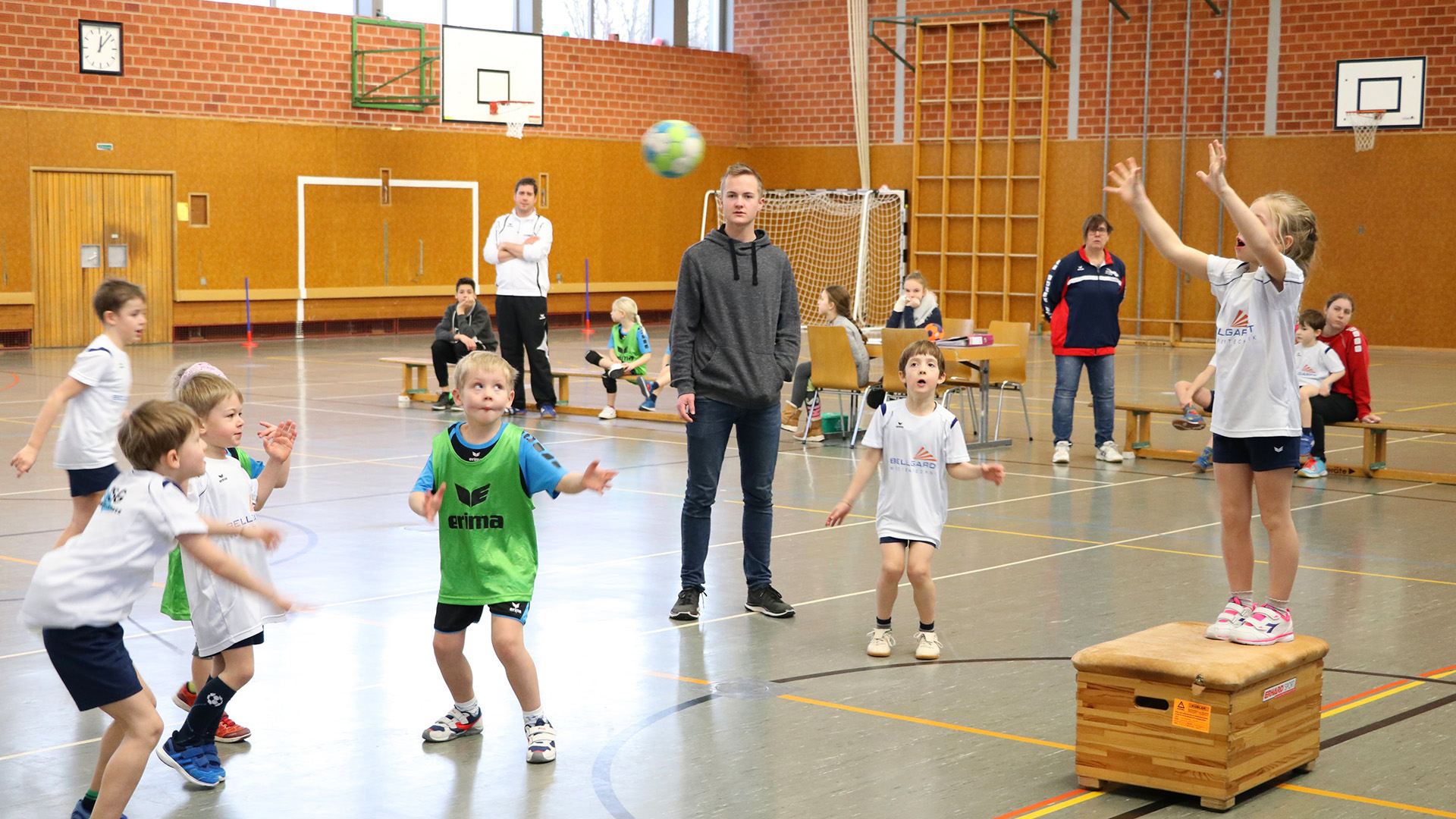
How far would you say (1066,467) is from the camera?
10.7m

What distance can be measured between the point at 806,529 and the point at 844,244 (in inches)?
757

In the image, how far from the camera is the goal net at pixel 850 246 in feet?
86.7

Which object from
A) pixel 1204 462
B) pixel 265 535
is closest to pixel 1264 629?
pixel 265 535

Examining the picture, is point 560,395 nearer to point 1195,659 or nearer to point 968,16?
point 1195,659

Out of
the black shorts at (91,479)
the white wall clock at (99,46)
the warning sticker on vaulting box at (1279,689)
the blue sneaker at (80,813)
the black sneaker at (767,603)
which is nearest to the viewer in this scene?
the blue sneaker at (80,813)

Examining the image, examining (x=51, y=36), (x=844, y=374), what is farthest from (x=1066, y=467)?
(x=51, y=36)

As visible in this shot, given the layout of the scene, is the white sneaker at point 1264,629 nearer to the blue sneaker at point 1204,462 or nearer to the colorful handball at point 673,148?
the blue sneaker at point 1204,462

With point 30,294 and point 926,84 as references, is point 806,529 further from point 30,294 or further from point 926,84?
point 926,84

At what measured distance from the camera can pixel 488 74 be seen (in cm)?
2298

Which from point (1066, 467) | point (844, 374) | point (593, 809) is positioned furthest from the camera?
point (844, 374)

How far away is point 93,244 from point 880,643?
18.6 m

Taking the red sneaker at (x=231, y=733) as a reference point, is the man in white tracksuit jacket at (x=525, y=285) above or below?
above

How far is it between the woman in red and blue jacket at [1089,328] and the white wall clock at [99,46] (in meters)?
15.2

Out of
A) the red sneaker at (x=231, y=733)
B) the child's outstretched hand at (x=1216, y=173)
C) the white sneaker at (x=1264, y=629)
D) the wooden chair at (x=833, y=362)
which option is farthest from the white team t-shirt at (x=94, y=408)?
the wooden chair at (x=833, y=362)
